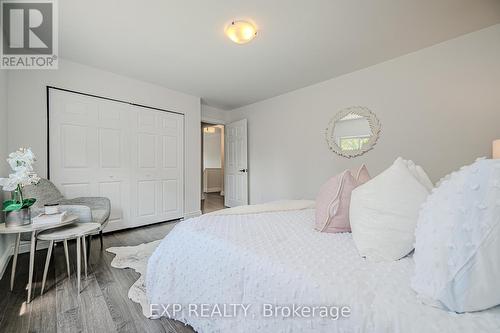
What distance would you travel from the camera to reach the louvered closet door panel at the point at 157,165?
3496mm

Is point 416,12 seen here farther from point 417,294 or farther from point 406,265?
point 417,294

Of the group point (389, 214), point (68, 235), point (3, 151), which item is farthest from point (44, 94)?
point (389, 214)

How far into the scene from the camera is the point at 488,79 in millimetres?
2184

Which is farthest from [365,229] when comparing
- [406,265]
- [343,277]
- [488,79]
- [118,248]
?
[118,248]

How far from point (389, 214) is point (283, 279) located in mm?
586

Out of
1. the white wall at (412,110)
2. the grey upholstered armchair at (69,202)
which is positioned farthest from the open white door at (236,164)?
the grey upholstered armchair at (69,202)

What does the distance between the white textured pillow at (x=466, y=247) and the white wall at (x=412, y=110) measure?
235 centimetres

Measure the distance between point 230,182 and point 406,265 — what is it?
14.8 ft

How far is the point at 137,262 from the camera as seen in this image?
88.4 inches

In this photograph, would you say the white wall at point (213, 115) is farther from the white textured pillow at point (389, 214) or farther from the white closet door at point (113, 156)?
the white textured pillow at point (389, 214)

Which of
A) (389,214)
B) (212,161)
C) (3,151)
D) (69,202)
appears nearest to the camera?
(389,214)

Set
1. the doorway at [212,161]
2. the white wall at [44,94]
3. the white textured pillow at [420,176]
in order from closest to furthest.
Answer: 1. the white textured pillow at [420,176]
2. the white wall at [44,94]
3. the doorway at [212,161]

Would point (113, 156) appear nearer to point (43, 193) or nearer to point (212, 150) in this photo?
point (43, 193)

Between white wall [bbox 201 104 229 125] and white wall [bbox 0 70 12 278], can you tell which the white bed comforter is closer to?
white wall [bbox 0 70 12 278]
